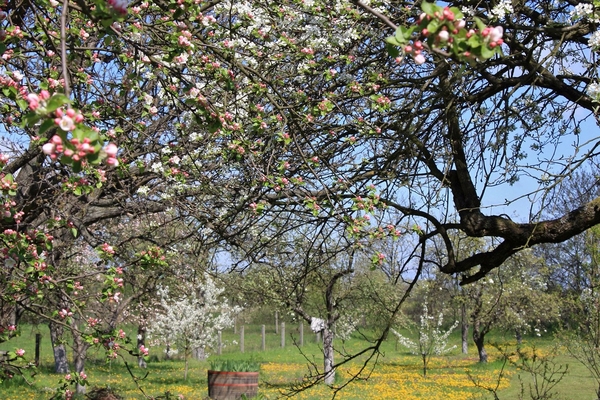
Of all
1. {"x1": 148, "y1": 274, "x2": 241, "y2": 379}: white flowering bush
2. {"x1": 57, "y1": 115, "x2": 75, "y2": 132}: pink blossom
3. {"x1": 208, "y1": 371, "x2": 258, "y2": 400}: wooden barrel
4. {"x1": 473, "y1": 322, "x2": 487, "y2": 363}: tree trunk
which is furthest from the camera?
{"x1": 473, "y1": 322, "x2": 487, "y2": 363}: tree trunk

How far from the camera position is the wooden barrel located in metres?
11.5

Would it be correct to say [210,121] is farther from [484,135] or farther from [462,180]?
[484,135]

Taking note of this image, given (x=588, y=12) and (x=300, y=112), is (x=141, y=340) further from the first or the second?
(x=588, y=12)

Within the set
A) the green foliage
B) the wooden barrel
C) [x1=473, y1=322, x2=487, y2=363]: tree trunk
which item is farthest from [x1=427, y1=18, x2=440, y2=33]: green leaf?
[x1=473, y1=322, x2=487, y2=363]: tree trunk

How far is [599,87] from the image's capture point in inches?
121

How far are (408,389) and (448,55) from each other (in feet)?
43.4

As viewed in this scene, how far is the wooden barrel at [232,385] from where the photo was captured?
453 inches

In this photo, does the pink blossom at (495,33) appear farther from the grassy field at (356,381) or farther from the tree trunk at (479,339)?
the tree trunk at (479,339)

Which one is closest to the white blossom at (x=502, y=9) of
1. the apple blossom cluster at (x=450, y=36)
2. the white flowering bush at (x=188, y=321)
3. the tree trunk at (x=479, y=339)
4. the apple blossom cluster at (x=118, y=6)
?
the apple blossom cluster at (x=450, y=36)

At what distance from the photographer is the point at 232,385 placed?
1151cm

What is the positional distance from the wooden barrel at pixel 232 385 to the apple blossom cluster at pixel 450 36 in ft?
36.2

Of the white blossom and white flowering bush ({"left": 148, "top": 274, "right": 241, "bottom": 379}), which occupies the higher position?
the white blossom

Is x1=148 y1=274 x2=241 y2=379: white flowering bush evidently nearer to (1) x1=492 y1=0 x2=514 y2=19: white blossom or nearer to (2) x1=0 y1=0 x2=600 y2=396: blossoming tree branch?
(2) x1=0 y1=0 x2=600 y2=396: blossoming tree branch

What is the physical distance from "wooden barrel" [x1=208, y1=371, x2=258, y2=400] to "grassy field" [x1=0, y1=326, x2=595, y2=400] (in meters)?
0.33
